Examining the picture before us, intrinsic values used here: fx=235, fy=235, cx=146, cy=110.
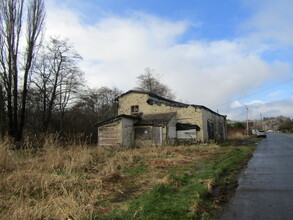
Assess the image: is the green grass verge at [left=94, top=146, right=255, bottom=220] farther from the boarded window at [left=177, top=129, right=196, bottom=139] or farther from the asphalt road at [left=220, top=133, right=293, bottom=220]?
the boarded window at [left=177, top=129, right=196, bottom=139]

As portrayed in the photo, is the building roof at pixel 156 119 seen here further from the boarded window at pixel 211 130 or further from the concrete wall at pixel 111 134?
the boarded window at pixel 211 130

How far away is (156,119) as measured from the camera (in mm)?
24656

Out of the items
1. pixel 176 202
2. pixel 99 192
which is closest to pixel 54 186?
pixel 99 192

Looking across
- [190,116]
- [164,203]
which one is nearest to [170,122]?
[190,116]

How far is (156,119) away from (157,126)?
3.90 ft

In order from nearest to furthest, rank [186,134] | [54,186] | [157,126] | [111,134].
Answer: [54,186] → [111,134] → [157,126] → [186,134]

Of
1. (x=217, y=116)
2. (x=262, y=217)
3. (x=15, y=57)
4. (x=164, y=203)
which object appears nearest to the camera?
(x=262, y=217)

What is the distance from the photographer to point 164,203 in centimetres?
508

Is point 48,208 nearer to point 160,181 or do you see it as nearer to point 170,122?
point 160,181

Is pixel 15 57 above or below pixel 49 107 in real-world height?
above

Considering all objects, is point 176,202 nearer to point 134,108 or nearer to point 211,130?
point 211,130

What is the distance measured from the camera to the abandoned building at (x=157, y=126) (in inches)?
909

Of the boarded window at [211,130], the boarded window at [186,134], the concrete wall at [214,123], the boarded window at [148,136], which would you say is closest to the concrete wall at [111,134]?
the boarded window at [148,136]

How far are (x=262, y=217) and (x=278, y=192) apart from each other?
2.03m
